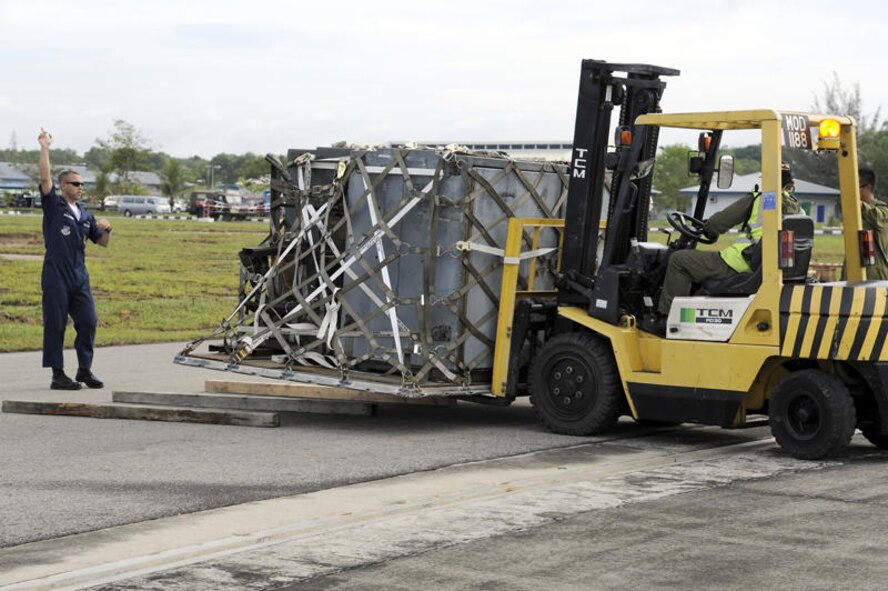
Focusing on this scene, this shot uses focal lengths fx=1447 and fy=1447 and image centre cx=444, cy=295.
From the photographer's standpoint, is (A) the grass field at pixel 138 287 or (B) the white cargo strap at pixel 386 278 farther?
(A) the grass field at pixel 138 287

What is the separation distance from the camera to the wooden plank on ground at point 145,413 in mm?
11680

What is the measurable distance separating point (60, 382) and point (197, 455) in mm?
3907

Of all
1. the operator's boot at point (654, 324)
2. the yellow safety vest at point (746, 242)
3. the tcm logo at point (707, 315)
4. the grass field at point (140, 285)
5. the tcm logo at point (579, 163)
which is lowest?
the grass field at point (140, 285)

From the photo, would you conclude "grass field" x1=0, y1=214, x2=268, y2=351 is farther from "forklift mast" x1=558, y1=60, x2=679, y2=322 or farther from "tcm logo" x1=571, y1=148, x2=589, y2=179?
"tcm logo" x1=571, y1=148, x2=589, y2=179

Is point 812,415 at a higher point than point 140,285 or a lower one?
higher

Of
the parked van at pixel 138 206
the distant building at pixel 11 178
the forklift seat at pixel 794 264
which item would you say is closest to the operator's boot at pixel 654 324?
the forklift seat at pixel 794 264

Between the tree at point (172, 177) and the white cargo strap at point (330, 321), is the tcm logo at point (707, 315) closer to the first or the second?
the white cargo strap at point (330, 321)

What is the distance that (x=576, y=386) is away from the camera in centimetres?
1127

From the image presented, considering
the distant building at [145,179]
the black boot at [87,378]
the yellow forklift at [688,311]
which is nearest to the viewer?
the yellow forklift at [688,311]

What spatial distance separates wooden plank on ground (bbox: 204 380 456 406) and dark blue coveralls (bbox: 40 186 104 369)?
4.55 feet

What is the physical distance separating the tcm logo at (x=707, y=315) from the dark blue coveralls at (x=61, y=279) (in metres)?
5.79

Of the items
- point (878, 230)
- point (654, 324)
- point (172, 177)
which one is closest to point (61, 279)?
point (654, 324)

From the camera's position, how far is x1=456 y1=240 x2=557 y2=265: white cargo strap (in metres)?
11.4

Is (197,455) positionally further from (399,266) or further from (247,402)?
(399,266)
